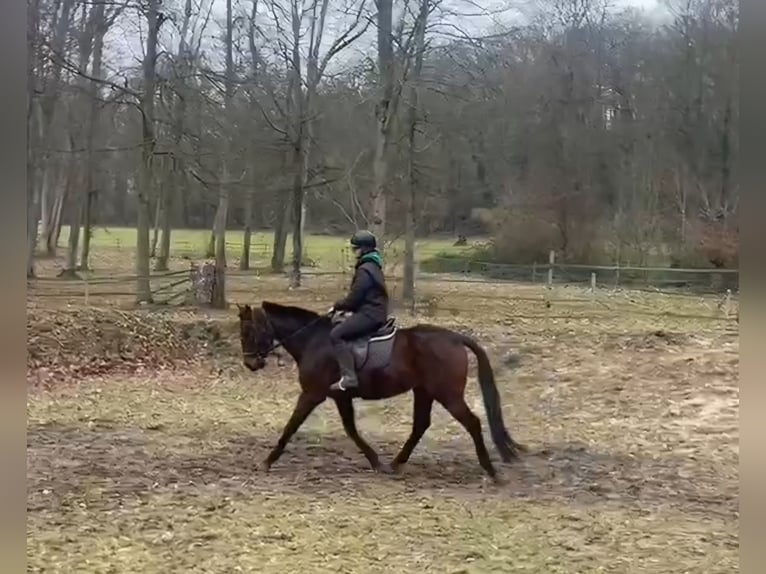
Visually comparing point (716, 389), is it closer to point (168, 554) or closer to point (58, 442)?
point (168, 554)

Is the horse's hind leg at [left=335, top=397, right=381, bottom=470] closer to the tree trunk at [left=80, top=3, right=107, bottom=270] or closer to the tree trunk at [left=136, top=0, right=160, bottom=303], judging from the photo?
the tree trunk at [left=136, top=0, right=160, bottom=303]

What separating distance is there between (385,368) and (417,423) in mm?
202

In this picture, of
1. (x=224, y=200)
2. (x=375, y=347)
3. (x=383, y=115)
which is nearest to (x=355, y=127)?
(x=383, y=115)

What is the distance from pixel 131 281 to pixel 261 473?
673mm

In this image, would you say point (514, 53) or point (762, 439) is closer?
point (762, 439)

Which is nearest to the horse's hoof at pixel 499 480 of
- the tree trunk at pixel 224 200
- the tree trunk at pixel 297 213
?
the tree trunk at pixel 297 213

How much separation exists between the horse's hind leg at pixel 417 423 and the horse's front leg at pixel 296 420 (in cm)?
28

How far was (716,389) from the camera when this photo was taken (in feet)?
7.86

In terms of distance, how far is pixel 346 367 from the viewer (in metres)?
2.55

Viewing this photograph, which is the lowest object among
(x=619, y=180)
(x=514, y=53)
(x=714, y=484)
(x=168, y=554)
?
(x=168, y=554)

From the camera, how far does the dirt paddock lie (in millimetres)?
2080

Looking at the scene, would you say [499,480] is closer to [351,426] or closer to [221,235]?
[351,426]

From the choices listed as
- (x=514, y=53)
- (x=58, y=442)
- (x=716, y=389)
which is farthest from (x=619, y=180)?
(x=58, y=442)

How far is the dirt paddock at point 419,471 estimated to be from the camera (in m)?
2.08
